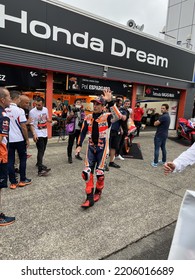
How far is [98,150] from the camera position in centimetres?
354

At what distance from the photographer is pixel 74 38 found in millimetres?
7746

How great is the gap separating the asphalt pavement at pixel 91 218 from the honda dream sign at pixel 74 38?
14.8ft

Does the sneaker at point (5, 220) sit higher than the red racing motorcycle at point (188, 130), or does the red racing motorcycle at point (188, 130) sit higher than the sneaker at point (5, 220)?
the red racing motorcycle at point (188, 130)

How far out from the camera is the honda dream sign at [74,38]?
6458mm

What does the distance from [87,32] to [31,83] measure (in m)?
3.11

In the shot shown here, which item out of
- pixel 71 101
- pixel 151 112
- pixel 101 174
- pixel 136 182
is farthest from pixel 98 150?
pixel 151 112

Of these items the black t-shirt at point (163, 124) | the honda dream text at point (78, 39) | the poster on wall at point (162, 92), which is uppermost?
the honda dream text at point (78, 39)

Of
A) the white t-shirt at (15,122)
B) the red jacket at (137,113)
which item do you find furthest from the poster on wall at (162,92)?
the white t-shirt at (15,122)

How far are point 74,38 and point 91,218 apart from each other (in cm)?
696

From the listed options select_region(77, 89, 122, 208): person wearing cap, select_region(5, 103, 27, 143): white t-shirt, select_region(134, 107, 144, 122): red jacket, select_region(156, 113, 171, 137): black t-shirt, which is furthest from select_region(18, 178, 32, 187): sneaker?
select_region(134, 107, 144, 122): red jacket

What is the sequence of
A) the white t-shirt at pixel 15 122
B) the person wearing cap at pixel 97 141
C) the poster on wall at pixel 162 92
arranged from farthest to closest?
the poster on wall at pixel 162 92
the white t-shirt at pixel 15 122
the person wearing cap at pixel 97 141

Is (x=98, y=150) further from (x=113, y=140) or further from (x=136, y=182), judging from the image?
(x=113, y=140)

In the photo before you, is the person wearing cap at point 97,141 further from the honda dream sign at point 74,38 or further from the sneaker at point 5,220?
the honda dream sign at point 74,38
